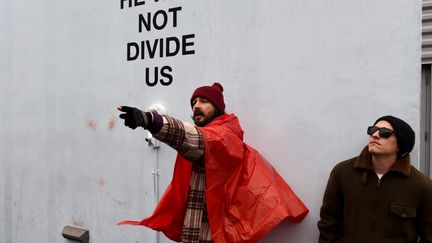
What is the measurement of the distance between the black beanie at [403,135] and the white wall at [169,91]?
255mm

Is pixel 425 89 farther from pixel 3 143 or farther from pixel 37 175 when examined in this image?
pixel 3 143

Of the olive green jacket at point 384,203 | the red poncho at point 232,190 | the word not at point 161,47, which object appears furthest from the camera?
the word not at point 161,47

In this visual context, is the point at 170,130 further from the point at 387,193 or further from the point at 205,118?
the point at 387,193

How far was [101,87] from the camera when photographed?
14.4 feet

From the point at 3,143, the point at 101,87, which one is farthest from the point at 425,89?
the point at 3,143

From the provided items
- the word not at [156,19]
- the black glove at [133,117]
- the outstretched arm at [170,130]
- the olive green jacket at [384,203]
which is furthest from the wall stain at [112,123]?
the olive green jacket at [384,203]

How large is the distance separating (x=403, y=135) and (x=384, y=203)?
1.28 feet

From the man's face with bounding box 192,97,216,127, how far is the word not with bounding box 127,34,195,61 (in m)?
0.87

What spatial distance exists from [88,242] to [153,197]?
998mm

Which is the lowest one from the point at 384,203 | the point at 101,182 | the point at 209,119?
the point at 101,182

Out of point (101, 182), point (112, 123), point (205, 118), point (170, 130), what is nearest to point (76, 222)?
point (101, 182)

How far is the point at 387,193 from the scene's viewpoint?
2568 millimetres

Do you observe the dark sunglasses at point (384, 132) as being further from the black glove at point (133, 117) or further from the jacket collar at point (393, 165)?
the black glove at point (133, 117)

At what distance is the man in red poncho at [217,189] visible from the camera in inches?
102
